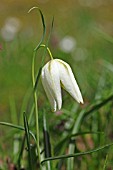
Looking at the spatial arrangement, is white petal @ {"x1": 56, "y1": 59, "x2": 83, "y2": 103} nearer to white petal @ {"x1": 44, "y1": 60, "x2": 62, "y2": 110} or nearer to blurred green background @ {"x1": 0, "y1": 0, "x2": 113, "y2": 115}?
white petal @ {"x1": 44, "y1": 60, "x2": 62, "y2": 110}

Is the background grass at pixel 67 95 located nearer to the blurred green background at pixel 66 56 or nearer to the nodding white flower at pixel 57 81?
the blurred green background at pixel 66 56

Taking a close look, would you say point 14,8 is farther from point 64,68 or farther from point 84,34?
point 64,68

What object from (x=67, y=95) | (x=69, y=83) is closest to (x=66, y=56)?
(x=67, y=95)

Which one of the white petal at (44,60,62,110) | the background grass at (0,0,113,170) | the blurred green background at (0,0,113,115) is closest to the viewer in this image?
the white petal at (44,60,62,110)

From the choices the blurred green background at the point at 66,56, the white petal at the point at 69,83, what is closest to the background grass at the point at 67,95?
the blurred green background at the point at 66,56

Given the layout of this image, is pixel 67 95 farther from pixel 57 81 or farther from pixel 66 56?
pixel 66 56

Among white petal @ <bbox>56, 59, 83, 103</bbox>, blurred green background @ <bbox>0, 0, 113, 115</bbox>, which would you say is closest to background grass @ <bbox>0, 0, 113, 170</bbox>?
blurred green background @ <bbox>0, 0, 113, 115</bbox>

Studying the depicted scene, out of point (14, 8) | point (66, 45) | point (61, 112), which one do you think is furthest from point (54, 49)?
point (14, 8)

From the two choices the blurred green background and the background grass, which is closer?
the background grass
